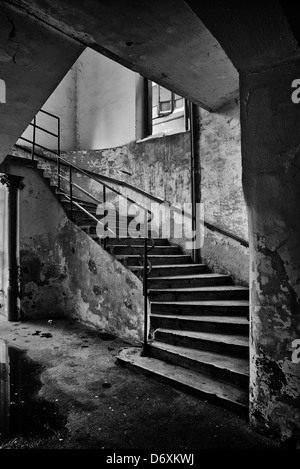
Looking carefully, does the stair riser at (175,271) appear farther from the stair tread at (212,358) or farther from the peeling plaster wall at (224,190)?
the stair tread at (212,358)

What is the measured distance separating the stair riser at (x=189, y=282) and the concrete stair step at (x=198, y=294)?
0.09 metres

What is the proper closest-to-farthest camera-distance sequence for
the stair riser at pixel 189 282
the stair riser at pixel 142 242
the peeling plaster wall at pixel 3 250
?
the stair riser at pixel 189 282 < the stair riser at pixel 142 242 < the peeling plaster wall at pixel 3 250

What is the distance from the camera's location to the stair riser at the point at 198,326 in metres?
3.43

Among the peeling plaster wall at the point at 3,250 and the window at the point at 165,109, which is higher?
the window at the point at 165,109

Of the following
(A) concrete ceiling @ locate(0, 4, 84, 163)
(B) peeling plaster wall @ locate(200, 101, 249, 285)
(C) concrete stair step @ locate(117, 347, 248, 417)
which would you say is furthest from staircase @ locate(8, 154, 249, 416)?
(A) concrete ceiling @ locate(0, 4, 84, 163)

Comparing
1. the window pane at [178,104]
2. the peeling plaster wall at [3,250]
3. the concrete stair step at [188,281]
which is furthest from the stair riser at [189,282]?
the window pane at [178,104]

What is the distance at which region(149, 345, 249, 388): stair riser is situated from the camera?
9.25 ft

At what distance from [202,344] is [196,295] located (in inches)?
33.4

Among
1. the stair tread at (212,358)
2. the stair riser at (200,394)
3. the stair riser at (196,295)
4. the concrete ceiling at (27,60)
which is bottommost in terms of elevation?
the stair riser at (200,394)

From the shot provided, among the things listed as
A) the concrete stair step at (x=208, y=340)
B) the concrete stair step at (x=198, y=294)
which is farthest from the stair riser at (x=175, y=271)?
the concrete stair step at (x=208, y=340)

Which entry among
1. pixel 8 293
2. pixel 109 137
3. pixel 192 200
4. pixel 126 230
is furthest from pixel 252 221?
pixel 109 137

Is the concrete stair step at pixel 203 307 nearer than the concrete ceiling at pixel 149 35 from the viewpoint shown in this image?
No

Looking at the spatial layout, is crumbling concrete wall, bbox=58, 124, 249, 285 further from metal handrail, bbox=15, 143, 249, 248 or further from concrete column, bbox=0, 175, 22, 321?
concrete column, bbox=0, 175, 22, 321

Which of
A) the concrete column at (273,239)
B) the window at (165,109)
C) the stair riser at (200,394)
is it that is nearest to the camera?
the concrete column at (273,239)
